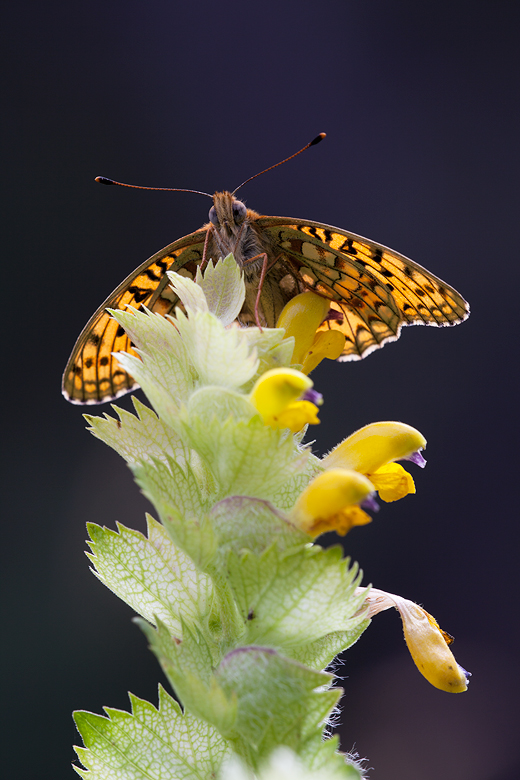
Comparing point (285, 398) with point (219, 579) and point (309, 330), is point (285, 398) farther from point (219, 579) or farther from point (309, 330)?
point (309, 330)

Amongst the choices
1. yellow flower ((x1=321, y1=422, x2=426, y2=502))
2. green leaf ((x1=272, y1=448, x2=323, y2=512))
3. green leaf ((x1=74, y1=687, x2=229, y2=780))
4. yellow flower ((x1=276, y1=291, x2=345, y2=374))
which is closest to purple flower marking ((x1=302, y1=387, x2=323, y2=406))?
green leaf ((x1=272, y1=448, x2=323, y2=512))

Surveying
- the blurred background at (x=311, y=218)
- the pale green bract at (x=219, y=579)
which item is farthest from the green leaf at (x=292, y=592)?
the blurred background at (x=311, y=218)

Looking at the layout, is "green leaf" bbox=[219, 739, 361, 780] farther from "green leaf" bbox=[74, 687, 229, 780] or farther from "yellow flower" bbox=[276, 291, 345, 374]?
"yellow flower" bbox=[276, 291, 345, 374]

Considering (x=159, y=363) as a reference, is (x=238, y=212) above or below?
above

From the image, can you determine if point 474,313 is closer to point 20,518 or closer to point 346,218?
point 346,218

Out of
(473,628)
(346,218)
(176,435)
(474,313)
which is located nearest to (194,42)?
(346,218)

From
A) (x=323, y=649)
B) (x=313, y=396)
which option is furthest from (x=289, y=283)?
(x=323, y=649)

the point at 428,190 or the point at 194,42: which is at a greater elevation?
the point at 194,42
